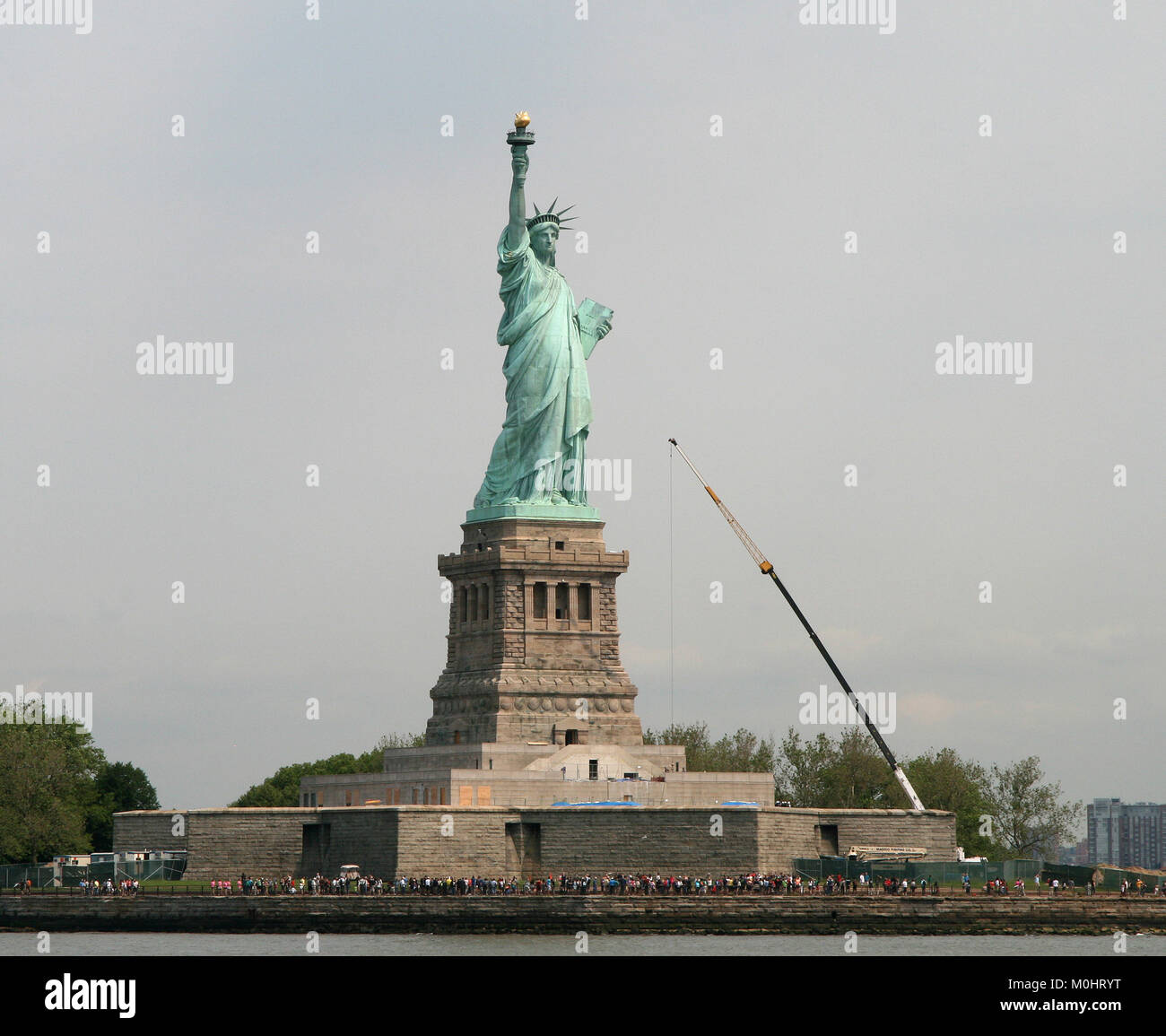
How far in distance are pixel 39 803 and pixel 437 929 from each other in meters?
28.5

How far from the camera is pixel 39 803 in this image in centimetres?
9612

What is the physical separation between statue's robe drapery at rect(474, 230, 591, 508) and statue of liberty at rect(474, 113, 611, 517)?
3cm

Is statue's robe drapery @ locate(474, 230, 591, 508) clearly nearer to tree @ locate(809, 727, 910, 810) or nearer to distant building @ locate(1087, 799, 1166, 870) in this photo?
tree @ locate(809, 727, 910, 810)

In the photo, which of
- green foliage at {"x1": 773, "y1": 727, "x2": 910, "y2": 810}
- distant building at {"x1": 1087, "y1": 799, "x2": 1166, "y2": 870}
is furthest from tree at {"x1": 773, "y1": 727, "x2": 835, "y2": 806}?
distant building at {"x1": 1087, "y1": 799, "x2": 1166, "y2": 870}

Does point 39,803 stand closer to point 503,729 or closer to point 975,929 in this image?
point 503,729

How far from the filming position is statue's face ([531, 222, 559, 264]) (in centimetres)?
8806

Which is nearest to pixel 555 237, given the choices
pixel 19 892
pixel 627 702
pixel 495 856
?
pixel 627 702

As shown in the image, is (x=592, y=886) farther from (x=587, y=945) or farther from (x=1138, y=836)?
(x=1138, y=836)

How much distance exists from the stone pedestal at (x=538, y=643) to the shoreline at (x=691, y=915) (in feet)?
38.4

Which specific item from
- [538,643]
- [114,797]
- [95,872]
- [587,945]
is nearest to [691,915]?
[587,945]

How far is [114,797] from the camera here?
10662 centimetres

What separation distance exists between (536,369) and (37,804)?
2722 centimetres
